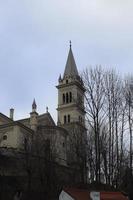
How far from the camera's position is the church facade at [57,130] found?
54.5m

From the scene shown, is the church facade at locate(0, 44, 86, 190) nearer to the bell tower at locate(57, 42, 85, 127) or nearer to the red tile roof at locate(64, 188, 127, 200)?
the bell tower at locate(57, 42, 85, 127)

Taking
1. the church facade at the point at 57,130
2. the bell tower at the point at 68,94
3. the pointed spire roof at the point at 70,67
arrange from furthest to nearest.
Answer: the pointed spire roof at the point at 70,67, the bell tower at the point at 68,94, the church facade at the point at 57,130

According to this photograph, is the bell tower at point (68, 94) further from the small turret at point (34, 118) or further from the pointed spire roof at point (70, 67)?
the small turret at point (34, 118)

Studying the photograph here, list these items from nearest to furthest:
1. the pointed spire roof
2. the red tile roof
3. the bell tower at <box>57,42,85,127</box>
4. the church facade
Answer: the red tile roof
the church facade
the bell tower at <box>57,42,85,127</box>
the pointed spire roof

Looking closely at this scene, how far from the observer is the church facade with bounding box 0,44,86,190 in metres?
54.5

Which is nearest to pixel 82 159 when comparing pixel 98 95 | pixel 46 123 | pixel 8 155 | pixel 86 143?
pixel 86 143

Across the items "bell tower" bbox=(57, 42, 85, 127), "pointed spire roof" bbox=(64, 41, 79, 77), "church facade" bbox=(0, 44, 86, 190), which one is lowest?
"church facade" bbox=(0, 44, 86, 190)

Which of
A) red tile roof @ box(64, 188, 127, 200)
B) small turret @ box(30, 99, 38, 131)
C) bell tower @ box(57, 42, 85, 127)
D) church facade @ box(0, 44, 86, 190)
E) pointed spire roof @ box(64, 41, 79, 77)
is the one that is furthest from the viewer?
pointed spire roof @ box(64, 41, 79, 77)

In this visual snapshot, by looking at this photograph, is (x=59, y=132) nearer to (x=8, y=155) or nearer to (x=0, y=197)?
(x=8, y=155)

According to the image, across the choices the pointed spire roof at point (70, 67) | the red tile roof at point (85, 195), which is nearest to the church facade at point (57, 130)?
the pointed spire roof at point (70, 67)

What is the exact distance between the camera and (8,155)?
6225cm

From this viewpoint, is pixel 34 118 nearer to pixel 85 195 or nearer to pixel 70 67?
pixel 70 67

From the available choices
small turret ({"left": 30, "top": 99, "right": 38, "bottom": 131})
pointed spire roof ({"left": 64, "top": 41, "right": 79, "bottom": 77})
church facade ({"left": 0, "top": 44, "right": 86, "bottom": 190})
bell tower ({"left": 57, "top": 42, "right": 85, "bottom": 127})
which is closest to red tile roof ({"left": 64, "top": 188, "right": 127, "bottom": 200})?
church facade ({"left": 0, "top": 44, "right": 86, "bottom": 190})

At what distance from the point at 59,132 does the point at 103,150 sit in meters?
37.3
